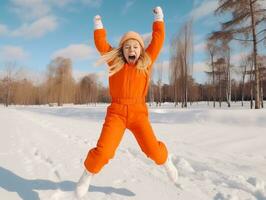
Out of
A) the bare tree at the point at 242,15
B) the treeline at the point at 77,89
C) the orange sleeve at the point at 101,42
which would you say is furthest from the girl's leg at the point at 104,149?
the treeline at the point at 77,89

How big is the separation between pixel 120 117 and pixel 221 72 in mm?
36036

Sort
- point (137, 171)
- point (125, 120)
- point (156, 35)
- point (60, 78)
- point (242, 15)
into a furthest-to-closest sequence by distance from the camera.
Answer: point (60, 78) → point (242, 15) → point (137, 171) → point (156, 35) → point (125, 120)

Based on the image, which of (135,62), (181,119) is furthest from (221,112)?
(135,62)

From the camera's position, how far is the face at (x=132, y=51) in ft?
11.1

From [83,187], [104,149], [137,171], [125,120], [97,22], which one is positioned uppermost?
[97,22]

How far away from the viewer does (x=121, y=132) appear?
3.23m

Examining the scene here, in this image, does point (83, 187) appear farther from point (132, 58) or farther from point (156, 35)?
point (156, 35)

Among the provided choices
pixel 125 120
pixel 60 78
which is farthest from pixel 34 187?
pixel 60 78

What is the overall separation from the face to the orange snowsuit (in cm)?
7

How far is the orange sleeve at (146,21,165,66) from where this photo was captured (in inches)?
143

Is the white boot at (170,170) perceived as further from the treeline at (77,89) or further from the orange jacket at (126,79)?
the treeline at (77,89)

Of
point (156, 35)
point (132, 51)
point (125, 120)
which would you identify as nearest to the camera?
point (125, 120)

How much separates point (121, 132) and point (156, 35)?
1.26 m

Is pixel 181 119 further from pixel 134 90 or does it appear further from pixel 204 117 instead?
pixel 134 90
